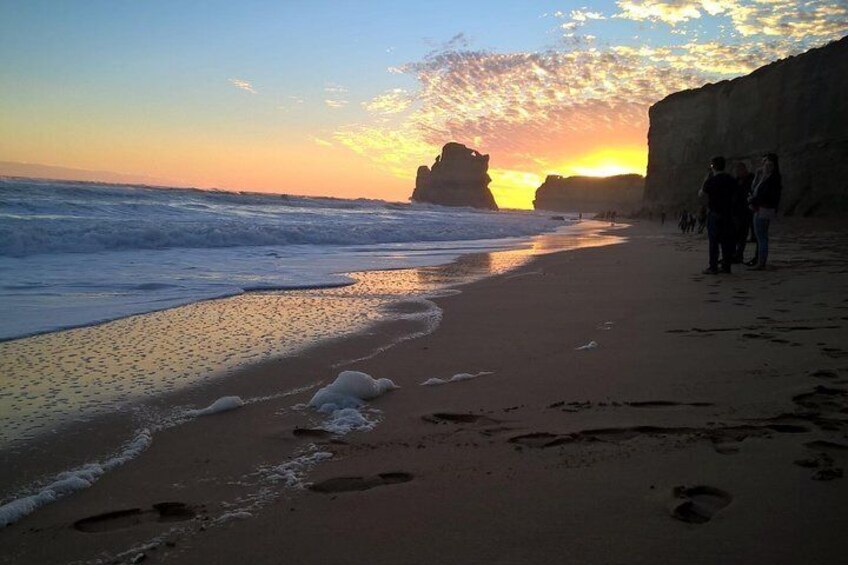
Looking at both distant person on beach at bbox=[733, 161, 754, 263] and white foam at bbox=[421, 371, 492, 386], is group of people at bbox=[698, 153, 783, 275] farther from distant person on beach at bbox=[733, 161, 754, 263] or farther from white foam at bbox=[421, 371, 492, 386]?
white foam at bbox=[421, 371, 492, 386]

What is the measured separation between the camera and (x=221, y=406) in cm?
264

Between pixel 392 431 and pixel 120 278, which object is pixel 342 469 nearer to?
pixel 392 431

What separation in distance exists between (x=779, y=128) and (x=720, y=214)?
91.5 ft

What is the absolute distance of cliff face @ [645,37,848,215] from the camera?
25250 millimetres

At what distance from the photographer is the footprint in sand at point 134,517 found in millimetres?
1620

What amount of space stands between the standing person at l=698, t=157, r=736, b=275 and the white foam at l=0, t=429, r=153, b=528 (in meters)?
7.67

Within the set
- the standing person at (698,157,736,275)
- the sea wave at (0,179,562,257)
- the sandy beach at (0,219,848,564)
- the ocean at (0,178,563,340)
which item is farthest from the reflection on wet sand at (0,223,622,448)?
the sea wave at (0,179,562,257)

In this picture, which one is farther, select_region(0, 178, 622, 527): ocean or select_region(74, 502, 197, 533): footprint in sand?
select_region(0, 178, 622, 527): ocean

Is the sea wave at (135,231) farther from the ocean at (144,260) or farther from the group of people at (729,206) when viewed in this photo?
the group of people at (729,206)

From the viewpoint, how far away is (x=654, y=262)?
10.3 meters

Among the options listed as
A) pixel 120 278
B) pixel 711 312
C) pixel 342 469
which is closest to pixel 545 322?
pixel 711 312

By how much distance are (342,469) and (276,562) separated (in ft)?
1.77

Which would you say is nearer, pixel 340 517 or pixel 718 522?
pixel 718 522

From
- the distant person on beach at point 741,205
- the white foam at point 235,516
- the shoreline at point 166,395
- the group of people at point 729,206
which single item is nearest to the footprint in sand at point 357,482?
the white foam at point 235,516
